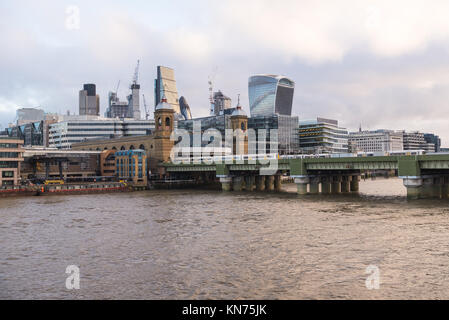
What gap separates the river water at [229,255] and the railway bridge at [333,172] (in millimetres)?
21267

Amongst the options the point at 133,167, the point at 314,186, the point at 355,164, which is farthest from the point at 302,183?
the point at 133,167

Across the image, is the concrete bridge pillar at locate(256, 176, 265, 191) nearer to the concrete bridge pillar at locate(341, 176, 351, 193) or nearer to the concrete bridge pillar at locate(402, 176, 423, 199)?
the concrete bridge pillar at locate(341, 176, 351, 193)

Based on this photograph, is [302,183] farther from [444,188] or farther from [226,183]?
[444,188]

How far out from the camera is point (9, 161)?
123 m

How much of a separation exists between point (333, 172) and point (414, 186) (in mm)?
27766

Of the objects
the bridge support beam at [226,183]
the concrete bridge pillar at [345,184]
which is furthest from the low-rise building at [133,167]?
the concrete bridge pillar at [345,184]

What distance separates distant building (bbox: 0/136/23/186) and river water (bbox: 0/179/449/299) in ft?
209

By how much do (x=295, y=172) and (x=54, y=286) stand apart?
79982mm

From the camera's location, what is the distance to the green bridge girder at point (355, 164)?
82812mm

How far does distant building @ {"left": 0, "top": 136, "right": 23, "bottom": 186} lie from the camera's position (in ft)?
397

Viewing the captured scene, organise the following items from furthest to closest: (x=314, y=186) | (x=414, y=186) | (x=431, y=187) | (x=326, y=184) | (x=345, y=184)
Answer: (x=345, y=184)
(x=326, y=184)
(x=314, y=186)
(x=431, y=187)
(x=414, y=186)

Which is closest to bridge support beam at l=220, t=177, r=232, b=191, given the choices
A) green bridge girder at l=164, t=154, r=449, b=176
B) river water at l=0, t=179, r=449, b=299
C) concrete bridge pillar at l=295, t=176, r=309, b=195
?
green bridge girder at l=164, t=154, r=449, b=176

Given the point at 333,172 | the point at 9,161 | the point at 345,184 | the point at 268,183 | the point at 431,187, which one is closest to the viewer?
the point at 431,187
